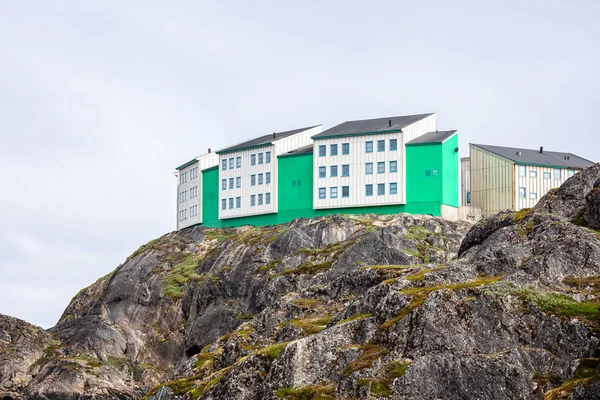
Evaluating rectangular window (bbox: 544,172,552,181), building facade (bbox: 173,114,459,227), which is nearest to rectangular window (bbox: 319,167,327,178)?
building facade (bbox: 173,114,459,227)

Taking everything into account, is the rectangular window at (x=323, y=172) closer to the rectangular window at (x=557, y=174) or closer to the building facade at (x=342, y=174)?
the building facade at (x=342, y=174)

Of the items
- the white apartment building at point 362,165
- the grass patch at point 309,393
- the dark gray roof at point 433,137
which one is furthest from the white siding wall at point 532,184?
the grass patch at point 309,393

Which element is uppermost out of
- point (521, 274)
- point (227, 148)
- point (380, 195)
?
point (227, 148)

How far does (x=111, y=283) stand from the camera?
387 feet

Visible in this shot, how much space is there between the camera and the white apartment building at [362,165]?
370ft

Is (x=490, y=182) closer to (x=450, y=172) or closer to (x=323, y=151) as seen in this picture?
(x=450, y=172)

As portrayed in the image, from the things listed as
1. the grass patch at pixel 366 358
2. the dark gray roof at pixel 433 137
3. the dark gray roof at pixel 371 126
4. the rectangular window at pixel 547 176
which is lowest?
the grass patch at pixel 366 358

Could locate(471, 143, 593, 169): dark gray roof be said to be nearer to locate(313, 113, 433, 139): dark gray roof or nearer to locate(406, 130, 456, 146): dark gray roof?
locate(406, 130, 456, 146): dark gray roof

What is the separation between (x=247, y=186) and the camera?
12206 cm

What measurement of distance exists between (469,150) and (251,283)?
37749 millimetres

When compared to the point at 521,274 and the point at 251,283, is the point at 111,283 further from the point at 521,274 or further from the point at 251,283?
the point at 521,274

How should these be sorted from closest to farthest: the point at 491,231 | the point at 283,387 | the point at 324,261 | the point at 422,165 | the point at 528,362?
the point at 528,362, the point at 283,387, the point at 491,231, the point at 324,261, the point at 422,165

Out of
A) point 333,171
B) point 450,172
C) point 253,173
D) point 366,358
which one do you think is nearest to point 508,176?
point 450,172

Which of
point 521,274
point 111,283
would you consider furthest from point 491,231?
point 111,283
